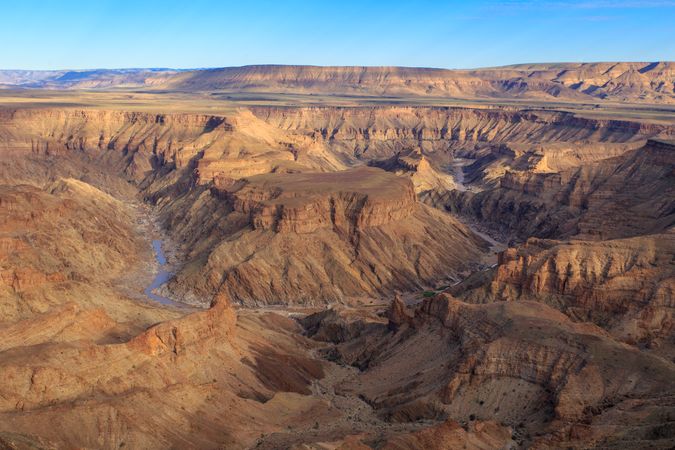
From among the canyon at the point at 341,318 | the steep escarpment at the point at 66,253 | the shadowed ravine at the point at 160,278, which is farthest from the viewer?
the shadowed ravine at the point at 160,278

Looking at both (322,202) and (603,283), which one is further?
(322,202)

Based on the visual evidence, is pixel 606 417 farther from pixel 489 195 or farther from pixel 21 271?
pixel 489 195

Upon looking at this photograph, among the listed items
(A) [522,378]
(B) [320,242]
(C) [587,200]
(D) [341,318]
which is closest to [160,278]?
(B) [320,242]

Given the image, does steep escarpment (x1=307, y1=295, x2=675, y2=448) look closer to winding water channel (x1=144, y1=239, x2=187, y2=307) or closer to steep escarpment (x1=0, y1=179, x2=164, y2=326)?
steep escarpment (x1=0, y1=179, x2=164, y2=326)

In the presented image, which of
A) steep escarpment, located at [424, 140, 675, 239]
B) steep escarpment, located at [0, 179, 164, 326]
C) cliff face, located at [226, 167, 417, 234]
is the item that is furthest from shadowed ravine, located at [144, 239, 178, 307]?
steep escarpment, located at [424, 140, 675, 239]

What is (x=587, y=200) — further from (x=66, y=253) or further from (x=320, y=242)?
(x=66, y=253)

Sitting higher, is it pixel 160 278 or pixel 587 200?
pixel 587 200

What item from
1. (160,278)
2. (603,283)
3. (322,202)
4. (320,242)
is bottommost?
(160,278)

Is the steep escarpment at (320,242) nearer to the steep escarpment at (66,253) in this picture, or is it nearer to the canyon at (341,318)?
the canyon at (341,318)

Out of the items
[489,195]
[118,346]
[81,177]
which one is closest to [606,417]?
[118,346]

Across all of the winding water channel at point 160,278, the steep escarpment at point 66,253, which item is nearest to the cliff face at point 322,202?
the winding water channel at point 160,278

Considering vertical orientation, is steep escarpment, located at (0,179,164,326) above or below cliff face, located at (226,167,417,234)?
below
